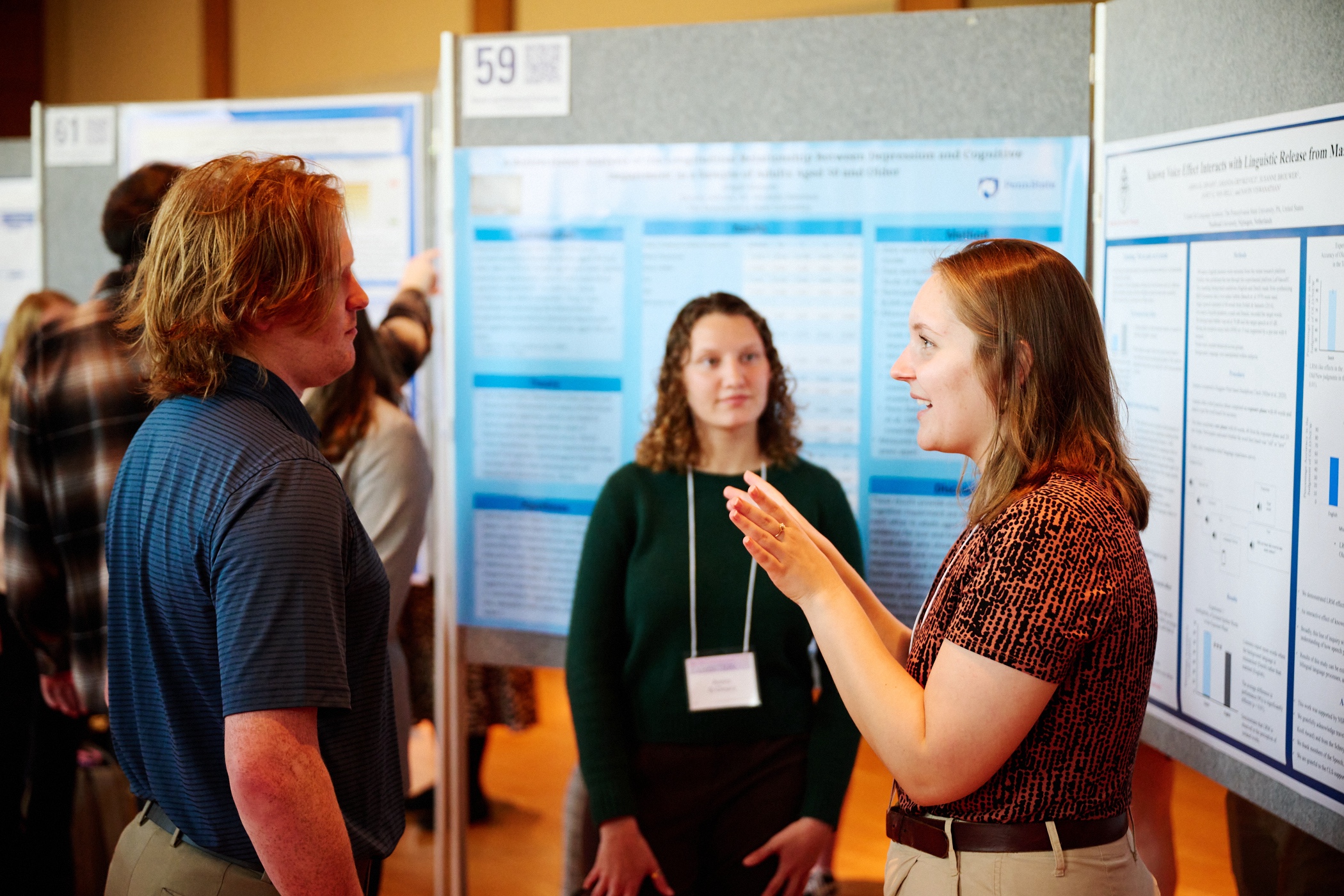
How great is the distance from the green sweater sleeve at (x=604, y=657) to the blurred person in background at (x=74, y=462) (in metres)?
0.95

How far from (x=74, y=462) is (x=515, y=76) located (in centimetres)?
127

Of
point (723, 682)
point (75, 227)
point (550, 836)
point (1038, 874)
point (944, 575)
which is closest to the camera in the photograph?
point (1038, 874)

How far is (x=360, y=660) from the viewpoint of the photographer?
4.16ft

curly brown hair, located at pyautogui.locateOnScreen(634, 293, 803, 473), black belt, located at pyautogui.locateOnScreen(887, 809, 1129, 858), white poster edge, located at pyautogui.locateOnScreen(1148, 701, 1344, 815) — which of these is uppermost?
curly brown hair, located at pyautogui.locateOnScreen(634, 293, 803, 473)

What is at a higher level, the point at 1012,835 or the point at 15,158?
the point at 15,158

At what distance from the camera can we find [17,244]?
12.4 ft

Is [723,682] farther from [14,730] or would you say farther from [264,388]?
[14,730]

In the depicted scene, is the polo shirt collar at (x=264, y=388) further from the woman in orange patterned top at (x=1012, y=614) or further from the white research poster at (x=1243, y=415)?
the white research poster at (x=1243, y=415)

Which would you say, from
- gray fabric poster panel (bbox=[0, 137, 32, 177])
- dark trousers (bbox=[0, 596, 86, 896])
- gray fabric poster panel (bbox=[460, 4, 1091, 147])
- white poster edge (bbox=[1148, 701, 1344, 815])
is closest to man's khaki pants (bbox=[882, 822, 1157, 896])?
white poster edge (bbox=[1148, 701, 1344, 815])

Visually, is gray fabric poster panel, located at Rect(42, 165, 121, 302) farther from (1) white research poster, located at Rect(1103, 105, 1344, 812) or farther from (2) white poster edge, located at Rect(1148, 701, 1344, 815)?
(2) white poster edge, located at Rect(1148, 701, 1344, 815)

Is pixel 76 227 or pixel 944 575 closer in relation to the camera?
pixel 944 575

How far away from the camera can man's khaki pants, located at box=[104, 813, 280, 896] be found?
1.21 m

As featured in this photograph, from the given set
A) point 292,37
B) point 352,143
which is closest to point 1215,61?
point 352,143

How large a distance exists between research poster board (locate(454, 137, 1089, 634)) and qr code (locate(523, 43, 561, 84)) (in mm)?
160
